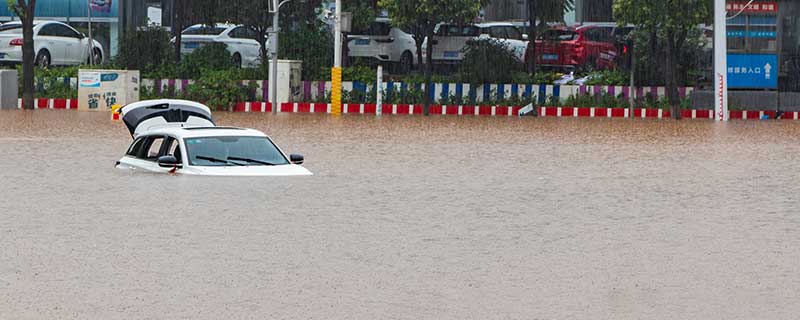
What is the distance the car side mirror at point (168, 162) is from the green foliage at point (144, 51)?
27236 millimetres

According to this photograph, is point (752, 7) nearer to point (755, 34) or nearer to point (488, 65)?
point (755, 34)

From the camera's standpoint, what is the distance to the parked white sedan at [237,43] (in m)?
49.8

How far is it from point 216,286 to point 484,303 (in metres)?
1.87

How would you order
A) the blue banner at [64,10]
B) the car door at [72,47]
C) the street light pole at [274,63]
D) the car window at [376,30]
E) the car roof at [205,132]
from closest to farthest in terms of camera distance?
the car roof at [205,132]
the street light pole at [274,63]
the car window at [376,30]
the car door at [72,47]
the blue banner at [64,10]

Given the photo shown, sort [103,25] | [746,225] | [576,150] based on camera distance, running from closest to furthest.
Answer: [746,225] → [576,150] → [103,25]

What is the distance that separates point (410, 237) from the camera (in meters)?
14.3

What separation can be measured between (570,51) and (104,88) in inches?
521

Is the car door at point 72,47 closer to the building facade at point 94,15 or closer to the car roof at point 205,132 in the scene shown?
the building facade at point 94,15

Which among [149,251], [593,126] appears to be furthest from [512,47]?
[149,251]

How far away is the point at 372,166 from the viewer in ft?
77.2

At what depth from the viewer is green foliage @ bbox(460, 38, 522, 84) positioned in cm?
4428

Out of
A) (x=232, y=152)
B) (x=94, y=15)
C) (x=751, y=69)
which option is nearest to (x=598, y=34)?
(x=751, y=69)

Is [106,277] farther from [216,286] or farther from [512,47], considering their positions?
[512,47]

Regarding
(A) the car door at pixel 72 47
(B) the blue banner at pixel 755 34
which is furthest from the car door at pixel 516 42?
(A) the car door at pixel 72 47
